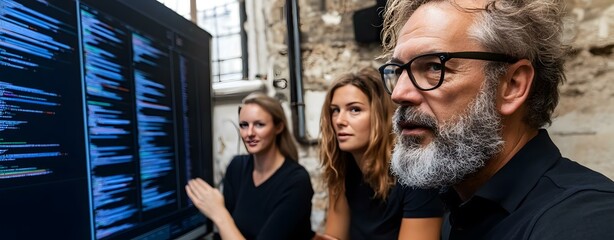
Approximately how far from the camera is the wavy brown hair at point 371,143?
4.01ft

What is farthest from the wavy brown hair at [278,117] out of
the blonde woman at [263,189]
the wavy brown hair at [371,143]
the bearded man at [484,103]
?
Result: the bearded man at [484,103]

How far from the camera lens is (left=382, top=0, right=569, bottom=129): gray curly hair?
0.64m

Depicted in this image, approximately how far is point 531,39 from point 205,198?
1046 mm

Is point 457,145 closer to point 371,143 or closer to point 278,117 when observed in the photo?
point 371,143

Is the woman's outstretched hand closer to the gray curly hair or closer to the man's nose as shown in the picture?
the man's nose

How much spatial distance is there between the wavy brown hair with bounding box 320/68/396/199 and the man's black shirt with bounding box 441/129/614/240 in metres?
0.48

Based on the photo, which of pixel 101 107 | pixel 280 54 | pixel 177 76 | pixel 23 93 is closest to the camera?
pixel 23 93

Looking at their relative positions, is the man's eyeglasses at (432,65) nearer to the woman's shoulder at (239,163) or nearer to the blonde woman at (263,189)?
the blonde woman at (263,189)

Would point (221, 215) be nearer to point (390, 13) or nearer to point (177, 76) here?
point (177, 76)

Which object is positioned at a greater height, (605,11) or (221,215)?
(605,11)

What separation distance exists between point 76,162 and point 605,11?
66.5 inches

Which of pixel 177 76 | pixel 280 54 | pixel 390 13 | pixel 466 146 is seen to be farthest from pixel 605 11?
pixel 177 76

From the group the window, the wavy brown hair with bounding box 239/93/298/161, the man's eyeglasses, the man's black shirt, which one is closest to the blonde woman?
the wavy brown hair with bounding box 239/93/298/161

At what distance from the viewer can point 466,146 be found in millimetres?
664
